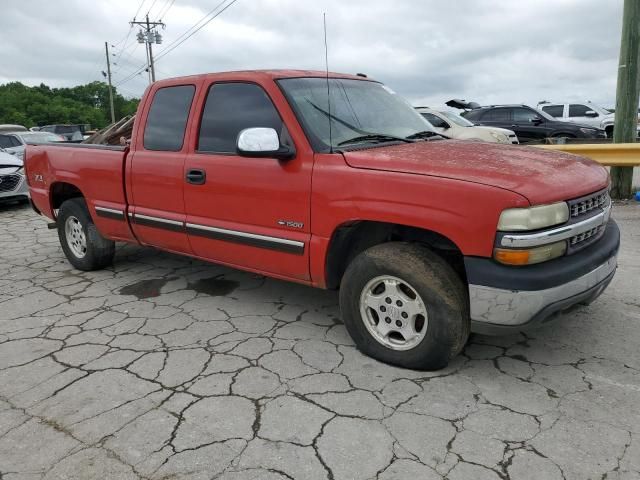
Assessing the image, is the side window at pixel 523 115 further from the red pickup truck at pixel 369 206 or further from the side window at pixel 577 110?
the red pickup truck at pixel 369 206

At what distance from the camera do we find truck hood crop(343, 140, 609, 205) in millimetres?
2641

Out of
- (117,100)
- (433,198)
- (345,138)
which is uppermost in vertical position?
(117,100)

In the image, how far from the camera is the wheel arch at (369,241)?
10.1 feet

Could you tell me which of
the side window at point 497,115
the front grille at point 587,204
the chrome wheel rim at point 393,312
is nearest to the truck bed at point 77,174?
the chrome wheel rim at point 393,312

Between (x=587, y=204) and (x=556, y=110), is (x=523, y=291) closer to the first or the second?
(x=587, y=204)

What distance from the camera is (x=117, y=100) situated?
86250 mm

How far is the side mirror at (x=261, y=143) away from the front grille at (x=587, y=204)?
167 cm

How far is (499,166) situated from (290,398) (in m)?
1.70

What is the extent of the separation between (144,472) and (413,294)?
1668mm

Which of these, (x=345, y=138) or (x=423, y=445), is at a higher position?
(x=345, y=138)

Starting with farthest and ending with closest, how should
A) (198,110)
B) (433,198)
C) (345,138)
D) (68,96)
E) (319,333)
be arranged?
(68,96) → (198,110) → (319,333) → (345,138) → (433,198)

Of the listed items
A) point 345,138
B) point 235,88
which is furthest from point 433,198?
point 235,88

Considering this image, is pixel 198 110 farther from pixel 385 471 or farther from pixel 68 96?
pixel 68 96

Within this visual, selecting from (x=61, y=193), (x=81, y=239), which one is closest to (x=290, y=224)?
(x=81, y=239)
